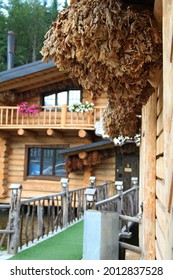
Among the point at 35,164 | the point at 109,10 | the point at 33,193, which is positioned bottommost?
the point at 33,193

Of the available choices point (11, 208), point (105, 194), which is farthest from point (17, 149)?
point (11, 208)

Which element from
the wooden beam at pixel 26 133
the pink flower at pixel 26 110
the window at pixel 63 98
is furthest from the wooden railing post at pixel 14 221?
the window at pixel 63 98

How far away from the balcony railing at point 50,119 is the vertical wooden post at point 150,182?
7.98 metres

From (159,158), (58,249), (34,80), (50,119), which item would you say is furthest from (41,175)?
(159,158)

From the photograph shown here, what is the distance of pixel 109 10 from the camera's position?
76.8 inches

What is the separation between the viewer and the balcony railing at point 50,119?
11.9m

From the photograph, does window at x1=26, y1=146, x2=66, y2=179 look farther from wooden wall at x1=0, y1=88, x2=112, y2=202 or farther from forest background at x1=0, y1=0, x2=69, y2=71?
forest background at x1=0, y1=0, x2=69, y2=71

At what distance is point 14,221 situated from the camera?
5312mm

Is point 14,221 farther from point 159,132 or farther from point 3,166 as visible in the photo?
point 3,166

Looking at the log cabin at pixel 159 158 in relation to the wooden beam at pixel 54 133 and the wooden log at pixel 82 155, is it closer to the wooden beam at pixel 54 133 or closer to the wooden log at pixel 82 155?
the wooden log at pixel 82 155

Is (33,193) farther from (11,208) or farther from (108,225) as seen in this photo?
(108,225)

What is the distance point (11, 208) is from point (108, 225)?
2370mm

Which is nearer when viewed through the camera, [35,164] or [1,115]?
[1,115]
